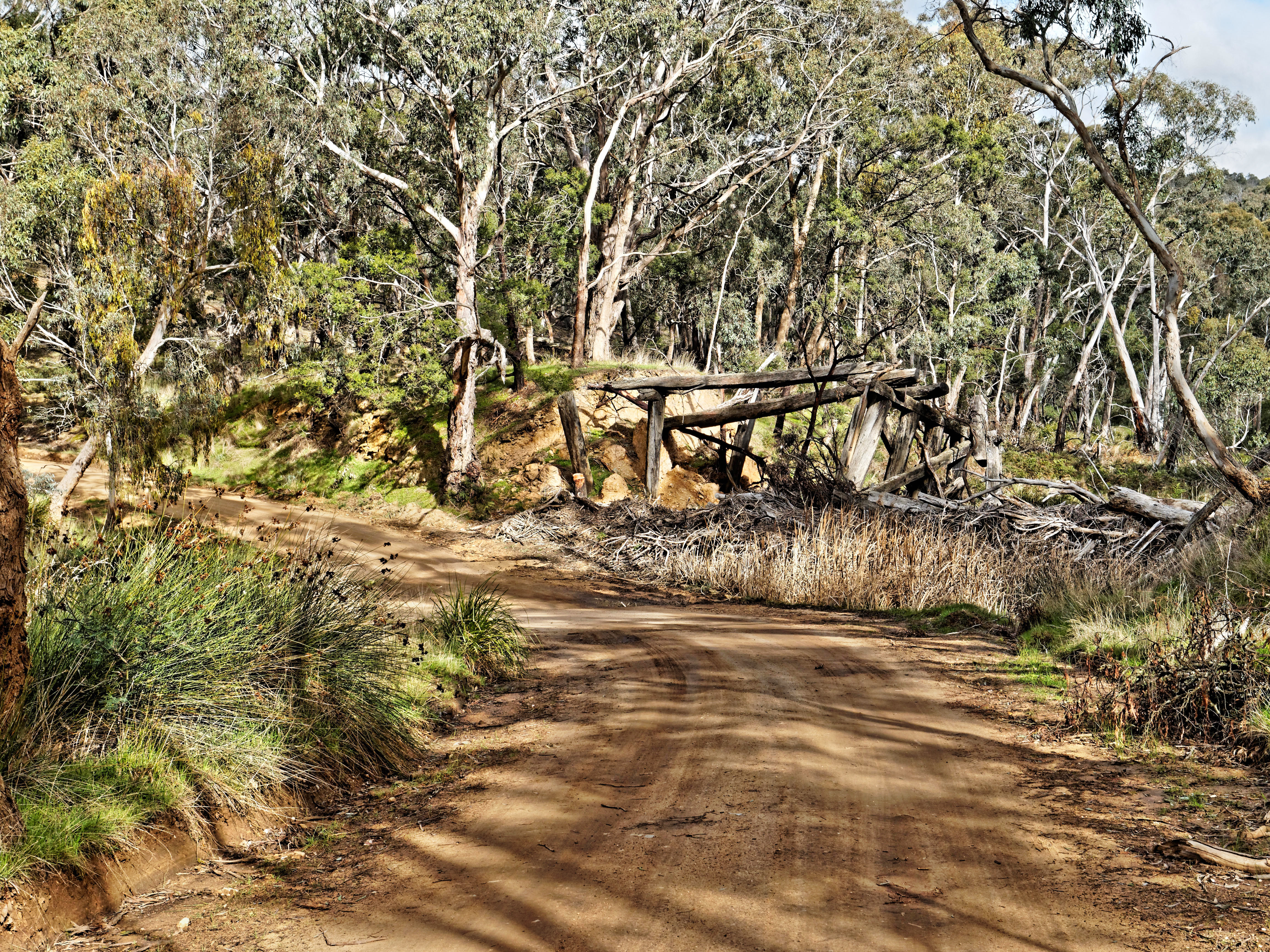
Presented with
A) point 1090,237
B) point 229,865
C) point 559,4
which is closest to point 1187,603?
point 229,865

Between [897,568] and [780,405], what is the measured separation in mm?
8013

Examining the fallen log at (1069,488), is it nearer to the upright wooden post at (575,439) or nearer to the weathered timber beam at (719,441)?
the weathered timber beam at (719,441)

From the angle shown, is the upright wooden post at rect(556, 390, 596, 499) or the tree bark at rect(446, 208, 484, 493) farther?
the tree bark at rect(446, 208, 484, 493)

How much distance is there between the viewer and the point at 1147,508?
12.6 metres

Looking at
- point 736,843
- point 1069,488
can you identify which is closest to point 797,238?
point 1069,488

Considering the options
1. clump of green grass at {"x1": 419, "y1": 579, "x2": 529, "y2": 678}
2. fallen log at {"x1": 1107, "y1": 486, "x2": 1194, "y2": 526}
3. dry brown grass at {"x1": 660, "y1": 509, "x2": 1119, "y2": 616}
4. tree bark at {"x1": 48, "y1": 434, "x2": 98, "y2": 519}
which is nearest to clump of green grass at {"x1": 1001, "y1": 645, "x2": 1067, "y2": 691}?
dry brown grass at {"x1": 660, "y1": 509, "x2": 1119, "y2": 616}

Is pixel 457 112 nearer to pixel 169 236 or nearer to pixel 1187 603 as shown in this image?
pixel 169 236

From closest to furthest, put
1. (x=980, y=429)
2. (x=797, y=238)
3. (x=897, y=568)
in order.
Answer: (x=897, y=568) → (x=980, y=429) → (x=797, y=238)

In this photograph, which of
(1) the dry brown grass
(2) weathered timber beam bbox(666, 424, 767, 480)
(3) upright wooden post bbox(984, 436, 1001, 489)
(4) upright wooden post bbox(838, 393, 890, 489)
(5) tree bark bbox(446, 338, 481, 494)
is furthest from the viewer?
(5) tree bark bbox(446, 338, 481, 494)

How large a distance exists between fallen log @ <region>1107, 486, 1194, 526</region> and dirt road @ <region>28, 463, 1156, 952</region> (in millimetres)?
6068

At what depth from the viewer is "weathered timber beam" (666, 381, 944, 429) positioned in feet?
59.8

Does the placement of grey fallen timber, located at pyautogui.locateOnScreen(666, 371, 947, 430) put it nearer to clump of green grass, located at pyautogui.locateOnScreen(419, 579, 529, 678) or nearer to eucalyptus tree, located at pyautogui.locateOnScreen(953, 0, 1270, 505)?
eucalyptus tree, located at pyautogui.locateOnScreen(953, 0, 1270, 505)

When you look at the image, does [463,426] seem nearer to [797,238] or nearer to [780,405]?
[780,405]

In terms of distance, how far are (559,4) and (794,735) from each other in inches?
939
